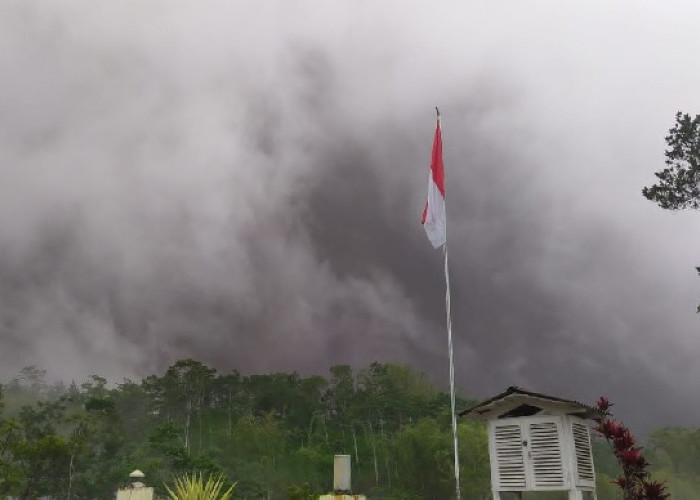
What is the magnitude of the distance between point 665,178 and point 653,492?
3202 centimetres

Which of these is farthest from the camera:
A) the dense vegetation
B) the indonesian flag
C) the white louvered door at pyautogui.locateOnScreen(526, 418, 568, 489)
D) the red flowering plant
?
the dense vegetation

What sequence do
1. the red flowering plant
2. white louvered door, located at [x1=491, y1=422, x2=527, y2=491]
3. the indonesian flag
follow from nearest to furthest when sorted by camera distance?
1. the red flowering plant
2. white louvered door, located at [x1=491, y1=422, x2=527, y2=491]
3. the indonesian flag

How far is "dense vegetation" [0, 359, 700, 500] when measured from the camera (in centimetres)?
6644

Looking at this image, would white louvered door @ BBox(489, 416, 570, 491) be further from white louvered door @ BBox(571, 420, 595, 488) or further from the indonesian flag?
the indonesian flag

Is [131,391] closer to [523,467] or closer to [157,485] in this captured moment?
[157,485]

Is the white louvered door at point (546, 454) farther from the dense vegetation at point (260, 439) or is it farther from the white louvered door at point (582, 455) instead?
the dense vegetation at point (260, 439)

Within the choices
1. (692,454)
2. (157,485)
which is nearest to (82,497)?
(157,485)

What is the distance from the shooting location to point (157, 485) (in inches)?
2542

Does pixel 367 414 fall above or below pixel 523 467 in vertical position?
above

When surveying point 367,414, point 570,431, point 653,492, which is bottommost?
point 653,492

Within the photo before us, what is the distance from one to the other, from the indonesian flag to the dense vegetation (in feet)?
126

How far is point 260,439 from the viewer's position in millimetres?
107562

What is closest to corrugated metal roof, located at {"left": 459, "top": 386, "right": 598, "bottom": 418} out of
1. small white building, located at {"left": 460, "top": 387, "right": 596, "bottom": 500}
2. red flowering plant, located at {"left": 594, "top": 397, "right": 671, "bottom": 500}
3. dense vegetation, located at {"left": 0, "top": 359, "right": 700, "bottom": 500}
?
small white building, located at {"left": 460, "top": 387, "right": 596, "bottom": 500}

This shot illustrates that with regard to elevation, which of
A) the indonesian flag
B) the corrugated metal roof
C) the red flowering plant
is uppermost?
the indonesian flag
